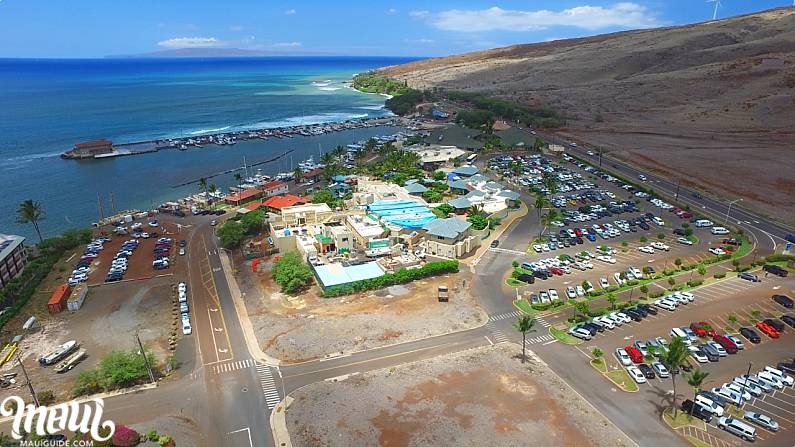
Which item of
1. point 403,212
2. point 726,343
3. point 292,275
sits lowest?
point 726,343

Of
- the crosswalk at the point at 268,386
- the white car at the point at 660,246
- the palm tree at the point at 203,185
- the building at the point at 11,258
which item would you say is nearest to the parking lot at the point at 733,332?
the white car at the point at 660,246

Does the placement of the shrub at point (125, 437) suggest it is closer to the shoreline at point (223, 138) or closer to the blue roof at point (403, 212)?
the blue roof at point (403, 212)

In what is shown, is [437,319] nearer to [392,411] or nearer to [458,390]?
[458,390]

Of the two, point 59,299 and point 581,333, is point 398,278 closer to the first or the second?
point 581,333

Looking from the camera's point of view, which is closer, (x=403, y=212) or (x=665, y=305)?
(x=665, y=305)

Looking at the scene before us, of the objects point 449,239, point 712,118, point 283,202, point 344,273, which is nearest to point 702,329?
point 449,239

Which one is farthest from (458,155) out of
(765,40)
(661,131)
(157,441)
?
(765,40)

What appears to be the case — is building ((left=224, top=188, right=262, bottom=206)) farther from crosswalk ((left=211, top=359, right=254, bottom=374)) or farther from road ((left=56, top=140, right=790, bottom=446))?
crosswalk ((left=211, top=359, right=254, bottom=374))
